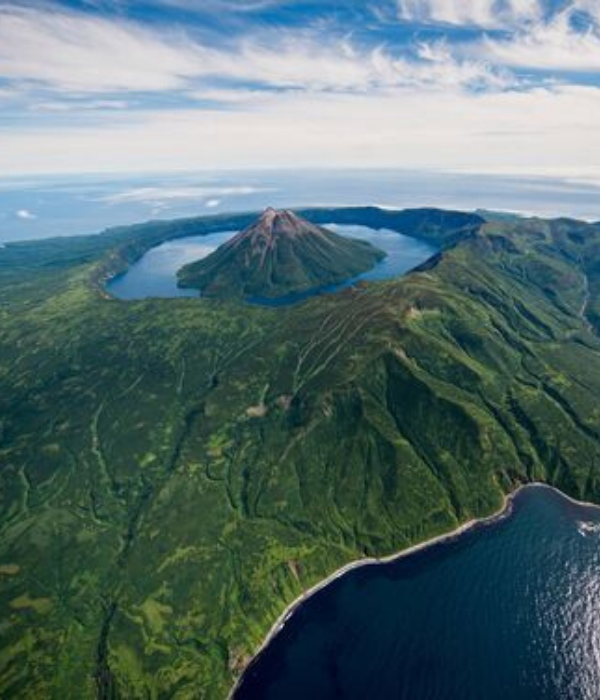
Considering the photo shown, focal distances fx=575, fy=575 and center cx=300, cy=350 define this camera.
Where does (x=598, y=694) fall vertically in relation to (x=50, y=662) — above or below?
above

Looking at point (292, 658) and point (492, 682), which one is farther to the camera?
point (292, 658)

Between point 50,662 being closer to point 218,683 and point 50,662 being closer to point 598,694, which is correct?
point 218,683

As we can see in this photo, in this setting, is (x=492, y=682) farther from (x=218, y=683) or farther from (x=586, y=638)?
(x=218, y=683)

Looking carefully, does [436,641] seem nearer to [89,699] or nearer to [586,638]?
[586,638]

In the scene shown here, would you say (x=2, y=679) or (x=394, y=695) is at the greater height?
(x=394, y=695)

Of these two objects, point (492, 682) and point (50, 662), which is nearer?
point (492, 682)

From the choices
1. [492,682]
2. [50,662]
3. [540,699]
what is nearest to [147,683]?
[50,662]

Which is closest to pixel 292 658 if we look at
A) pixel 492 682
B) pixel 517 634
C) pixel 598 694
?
pixel 492 682
